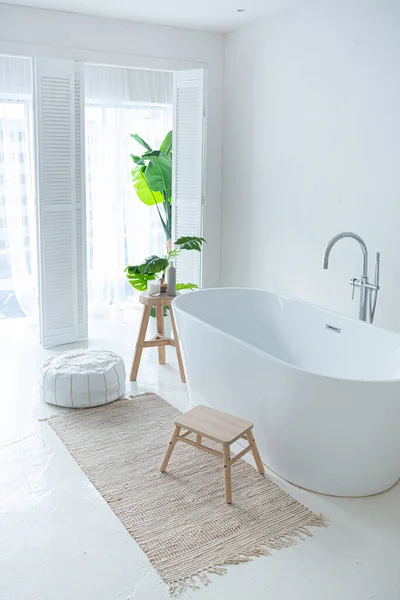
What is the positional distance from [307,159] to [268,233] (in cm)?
71

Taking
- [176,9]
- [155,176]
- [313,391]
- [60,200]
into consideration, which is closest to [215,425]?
[313,391]

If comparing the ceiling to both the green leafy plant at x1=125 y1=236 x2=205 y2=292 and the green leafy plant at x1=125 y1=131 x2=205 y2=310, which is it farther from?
the green leafy plant at x1=125 y1=236 x2=205 y2=292

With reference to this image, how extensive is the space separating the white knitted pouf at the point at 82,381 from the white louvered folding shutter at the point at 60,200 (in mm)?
1047

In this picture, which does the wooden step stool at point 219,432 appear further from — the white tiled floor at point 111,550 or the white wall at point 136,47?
the white wall at point 136,47

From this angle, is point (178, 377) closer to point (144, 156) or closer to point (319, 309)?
point (319, 309)

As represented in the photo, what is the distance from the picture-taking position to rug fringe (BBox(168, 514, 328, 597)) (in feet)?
7.61

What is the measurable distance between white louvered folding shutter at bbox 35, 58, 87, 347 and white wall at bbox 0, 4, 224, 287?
0.53ft

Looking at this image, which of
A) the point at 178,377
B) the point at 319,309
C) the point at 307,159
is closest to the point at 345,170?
the point at 307,159

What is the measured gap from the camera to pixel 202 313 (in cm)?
428

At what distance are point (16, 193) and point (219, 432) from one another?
3.53 metres

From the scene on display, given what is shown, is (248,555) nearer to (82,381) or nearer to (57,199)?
(82,381)

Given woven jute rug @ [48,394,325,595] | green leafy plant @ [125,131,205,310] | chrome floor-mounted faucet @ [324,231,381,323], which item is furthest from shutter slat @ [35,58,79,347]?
chrome floor-mounted faucet @ [324,231,381,323]

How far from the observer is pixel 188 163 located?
523 centimetres

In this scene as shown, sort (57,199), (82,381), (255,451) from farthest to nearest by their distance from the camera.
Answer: (57,199), (82,381), (255,451)
